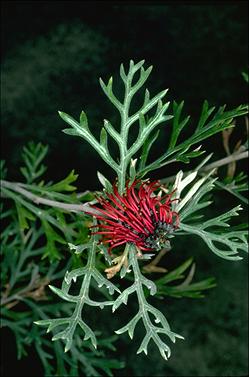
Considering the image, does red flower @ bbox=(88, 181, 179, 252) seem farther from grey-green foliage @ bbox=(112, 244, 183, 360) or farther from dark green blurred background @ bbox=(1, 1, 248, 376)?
dark green blurred background @ bbox=(1, 1, 248, 376)

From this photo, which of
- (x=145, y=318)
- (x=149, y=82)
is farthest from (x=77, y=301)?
(x=149, y=82)

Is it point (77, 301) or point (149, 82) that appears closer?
point (77, 301)

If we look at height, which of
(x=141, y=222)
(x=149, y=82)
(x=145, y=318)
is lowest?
(x=145, y=318)

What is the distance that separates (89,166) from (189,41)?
42cm

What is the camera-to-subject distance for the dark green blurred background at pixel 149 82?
1.45 metres

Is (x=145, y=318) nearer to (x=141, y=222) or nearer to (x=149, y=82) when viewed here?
(x=141, y=222)

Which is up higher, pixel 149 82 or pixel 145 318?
pixel 149 82

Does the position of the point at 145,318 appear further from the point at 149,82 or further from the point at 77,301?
the point at 149,82

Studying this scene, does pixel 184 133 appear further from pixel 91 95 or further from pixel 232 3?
pixel 232 3

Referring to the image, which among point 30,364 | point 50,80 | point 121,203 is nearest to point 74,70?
point 50,80

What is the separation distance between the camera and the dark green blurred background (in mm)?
1454

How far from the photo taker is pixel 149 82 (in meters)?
1.49

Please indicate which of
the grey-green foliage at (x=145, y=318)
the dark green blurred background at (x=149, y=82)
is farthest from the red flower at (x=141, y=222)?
the dark green blurred background at (x=149, y=82)

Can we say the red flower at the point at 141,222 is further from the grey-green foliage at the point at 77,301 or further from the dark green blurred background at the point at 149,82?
the dark green blurred background at the point at 149,82
